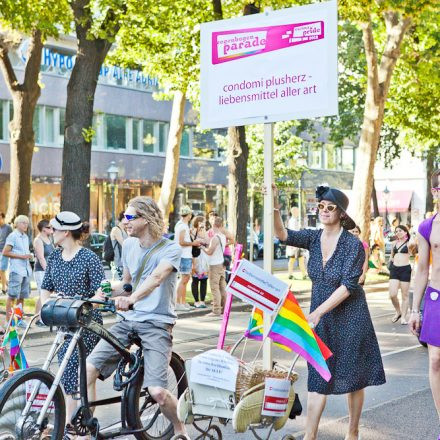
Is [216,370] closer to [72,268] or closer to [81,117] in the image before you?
[72,268]

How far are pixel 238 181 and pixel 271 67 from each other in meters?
13.9

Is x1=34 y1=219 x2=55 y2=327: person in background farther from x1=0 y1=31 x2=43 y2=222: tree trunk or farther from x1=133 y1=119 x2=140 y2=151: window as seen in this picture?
x1=133 y1=119 x2=140 y2=151: window

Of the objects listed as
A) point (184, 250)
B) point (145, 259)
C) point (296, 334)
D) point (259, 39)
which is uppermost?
point (259, 39)

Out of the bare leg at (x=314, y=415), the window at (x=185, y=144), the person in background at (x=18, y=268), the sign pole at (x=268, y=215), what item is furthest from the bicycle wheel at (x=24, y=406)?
the window at (x=185, y=144)

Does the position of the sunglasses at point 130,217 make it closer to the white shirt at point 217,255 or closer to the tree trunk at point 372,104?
the white shirt at point 217,255

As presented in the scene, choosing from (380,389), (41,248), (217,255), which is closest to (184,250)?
(217,255)

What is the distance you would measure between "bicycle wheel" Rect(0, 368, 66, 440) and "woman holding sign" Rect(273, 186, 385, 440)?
5.46 ft

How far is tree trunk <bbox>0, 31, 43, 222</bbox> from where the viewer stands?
2145 centimetres

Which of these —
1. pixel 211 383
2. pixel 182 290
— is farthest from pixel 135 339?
pixel 182 290

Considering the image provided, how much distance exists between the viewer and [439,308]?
20.3 ft

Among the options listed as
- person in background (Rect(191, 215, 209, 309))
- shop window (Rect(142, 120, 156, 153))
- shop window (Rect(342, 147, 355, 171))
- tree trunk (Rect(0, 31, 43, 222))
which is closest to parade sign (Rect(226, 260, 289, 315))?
person in background (Rect(191, 215, 209, 309))

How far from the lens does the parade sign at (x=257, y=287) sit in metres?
5.40

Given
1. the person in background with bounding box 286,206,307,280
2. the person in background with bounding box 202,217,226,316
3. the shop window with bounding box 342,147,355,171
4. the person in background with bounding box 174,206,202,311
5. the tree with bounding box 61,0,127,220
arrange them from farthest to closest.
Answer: the shop window with bounding box 342,147,355,171
the person in background with bounding box 286,206,307,280
the person in background with bounding box 174,206,202,311
the person in background with bounding box 202,217,226,316
the tree with bounding box 61,0,127,220

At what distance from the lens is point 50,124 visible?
42.5 meters
